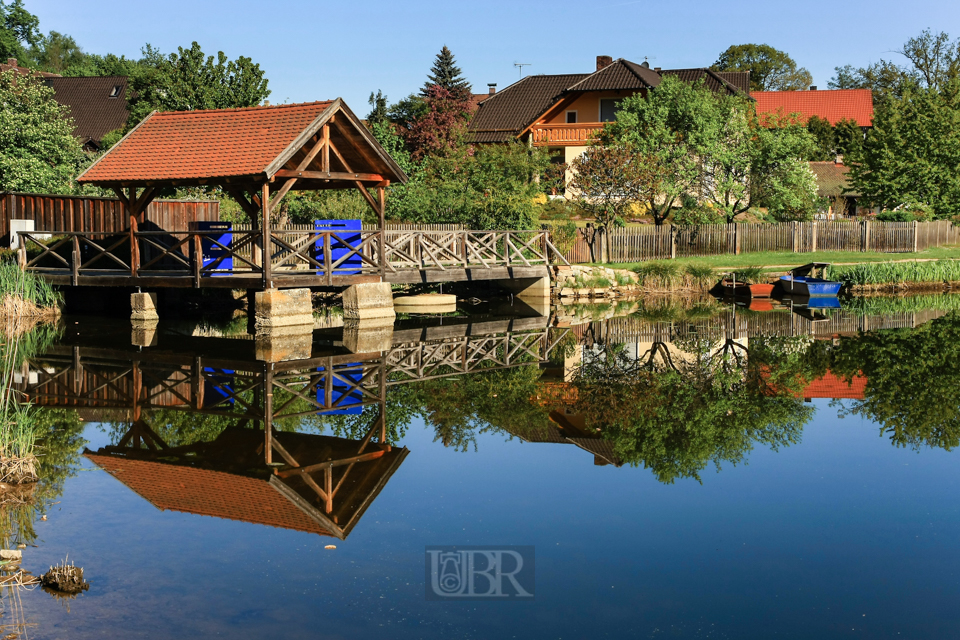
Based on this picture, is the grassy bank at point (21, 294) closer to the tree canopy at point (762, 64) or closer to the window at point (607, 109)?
the window at point (607, 109)

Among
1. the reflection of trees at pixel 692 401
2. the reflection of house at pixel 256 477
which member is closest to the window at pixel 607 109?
the reflection of trees at pixel 692 401

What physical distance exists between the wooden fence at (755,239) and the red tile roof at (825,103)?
27702 millimetres

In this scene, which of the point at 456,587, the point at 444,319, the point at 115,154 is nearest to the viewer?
the point at 456,587

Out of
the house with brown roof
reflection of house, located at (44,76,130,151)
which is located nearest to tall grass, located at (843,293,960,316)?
the house with brown roof

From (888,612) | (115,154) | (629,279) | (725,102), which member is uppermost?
(725,102)

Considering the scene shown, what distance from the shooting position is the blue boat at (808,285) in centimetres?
2938

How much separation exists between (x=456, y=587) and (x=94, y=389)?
930 cm

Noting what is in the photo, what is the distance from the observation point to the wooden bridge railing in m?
21.5

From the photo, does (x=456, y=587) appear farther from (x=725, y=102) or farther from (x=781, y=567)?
(x=725, y=102)

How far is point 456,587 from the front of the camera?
7039 millimetres

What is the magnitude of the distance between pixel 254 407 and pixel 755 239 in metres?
28.1

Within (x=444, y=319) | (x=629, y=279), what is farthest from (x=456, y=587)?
(x=629, y=279)

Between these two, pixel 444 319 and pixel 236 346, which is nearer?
pixel 236 346
